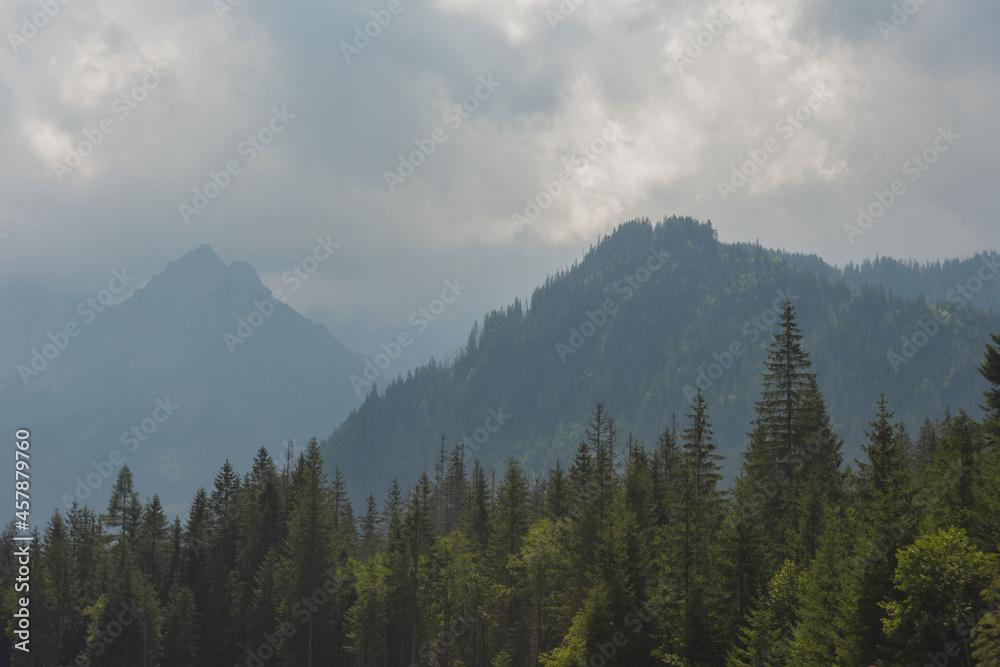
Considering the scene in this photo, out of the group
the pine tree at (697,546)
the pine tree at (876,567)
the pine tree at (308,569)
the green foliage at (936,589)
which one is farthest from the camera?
the pine tree at (308,569)

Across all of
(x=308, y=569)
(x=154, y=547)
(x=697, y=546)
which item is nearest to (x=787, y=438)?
(x=697, y=546)

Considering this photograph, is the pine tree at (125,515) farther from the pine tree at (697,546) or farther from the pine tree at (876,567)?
the pine tree at (876,567)

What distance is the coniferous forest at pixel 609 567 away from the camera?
26.3 m

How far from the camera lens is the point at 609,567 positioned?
3906 centimetres

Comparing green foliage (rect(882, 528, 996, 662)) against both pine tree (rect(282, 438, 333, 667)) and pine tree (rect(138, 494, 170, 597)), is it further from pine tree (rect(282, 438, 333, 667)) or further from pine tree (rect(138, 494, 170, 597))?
pine tree (rect(138, 494, 170, 597))

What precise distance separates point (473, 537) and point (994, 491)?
5242cm

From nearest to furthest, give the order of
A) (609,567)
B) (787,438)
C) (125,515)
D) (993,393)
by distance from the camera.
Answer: (993,393)
(609,567)
(787,438)
(125,515)

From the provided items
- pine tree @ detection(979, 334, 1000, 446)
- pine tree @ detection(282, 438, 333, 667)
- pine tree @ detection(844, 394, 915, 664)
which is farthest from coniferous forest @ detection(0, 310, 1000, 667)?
pine tree @ detection(979, 334, 1000, 446)

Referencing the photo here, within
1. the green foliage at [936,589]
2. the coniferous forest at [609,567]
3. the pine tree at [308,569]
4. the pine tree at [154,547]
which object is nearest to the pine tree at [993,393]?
the coniferous forest at [609,567]

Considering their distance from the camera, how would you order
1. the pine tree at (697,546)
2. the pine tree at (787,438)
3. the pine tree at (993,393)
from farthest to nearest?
the pine tree at (787,438), the pine tree at (993,393), the pine tree at (697,546)

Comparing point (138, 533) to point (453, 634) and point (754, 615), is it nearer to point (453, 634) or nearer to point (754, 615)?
point (453, 634)

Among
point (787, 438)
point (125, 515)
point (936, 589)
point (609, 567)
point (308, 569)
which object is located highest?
point (125, 515)

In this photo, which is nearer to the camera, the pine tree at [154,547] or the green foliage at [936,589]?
the green foliage at [936,589]

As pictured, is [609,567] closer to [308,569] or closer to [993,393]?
[993,393]
